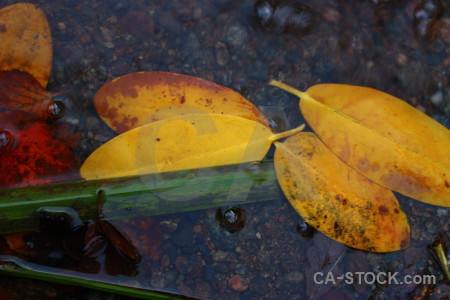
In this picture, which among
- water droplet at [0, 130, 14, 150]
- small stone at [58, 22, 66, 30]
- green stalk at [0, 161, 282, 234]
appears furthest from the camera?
small stone at [58, 22, 66, 30]

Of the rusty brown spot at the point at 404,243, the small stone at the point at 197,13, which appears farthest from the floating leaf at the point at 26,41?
the rusty brown spot at the point at 404,243

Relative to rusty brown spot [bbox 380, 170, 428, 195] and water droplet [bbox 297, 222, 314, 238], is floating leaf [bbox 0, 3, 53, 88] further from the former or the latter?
rusty brown spot [bbox 380, 170, 428, 195]

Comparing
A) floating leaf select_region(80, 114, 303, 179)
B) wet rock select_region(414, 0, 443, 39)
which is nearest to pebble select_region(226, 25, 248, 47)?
floating leaf select_region(80, 114, 303, 179)

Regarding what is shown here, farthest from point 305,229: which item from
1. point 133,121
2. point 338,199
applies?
point 133,121

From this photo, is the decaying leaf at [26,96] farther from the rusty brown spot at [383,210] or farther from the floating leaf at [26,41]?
the rusty brown spot at [383,210]

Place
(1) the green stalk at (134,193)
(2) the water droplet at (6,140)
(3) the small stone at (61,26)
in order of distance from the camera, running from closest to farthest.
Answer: (1) the green stalk at (134,193) → (2) the water droplet at (6,140) → (3) the small stone at (61,26)

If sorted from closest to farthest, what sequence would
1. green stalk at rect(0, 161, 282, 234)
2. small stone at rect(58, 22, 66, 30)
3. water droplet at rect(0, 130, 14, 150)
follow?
green stalk at rect(0, 161, 282, 234) → water droplet at rect(0, 130, 14, 150) → small stone at rect(58, 22, 66, 30)
